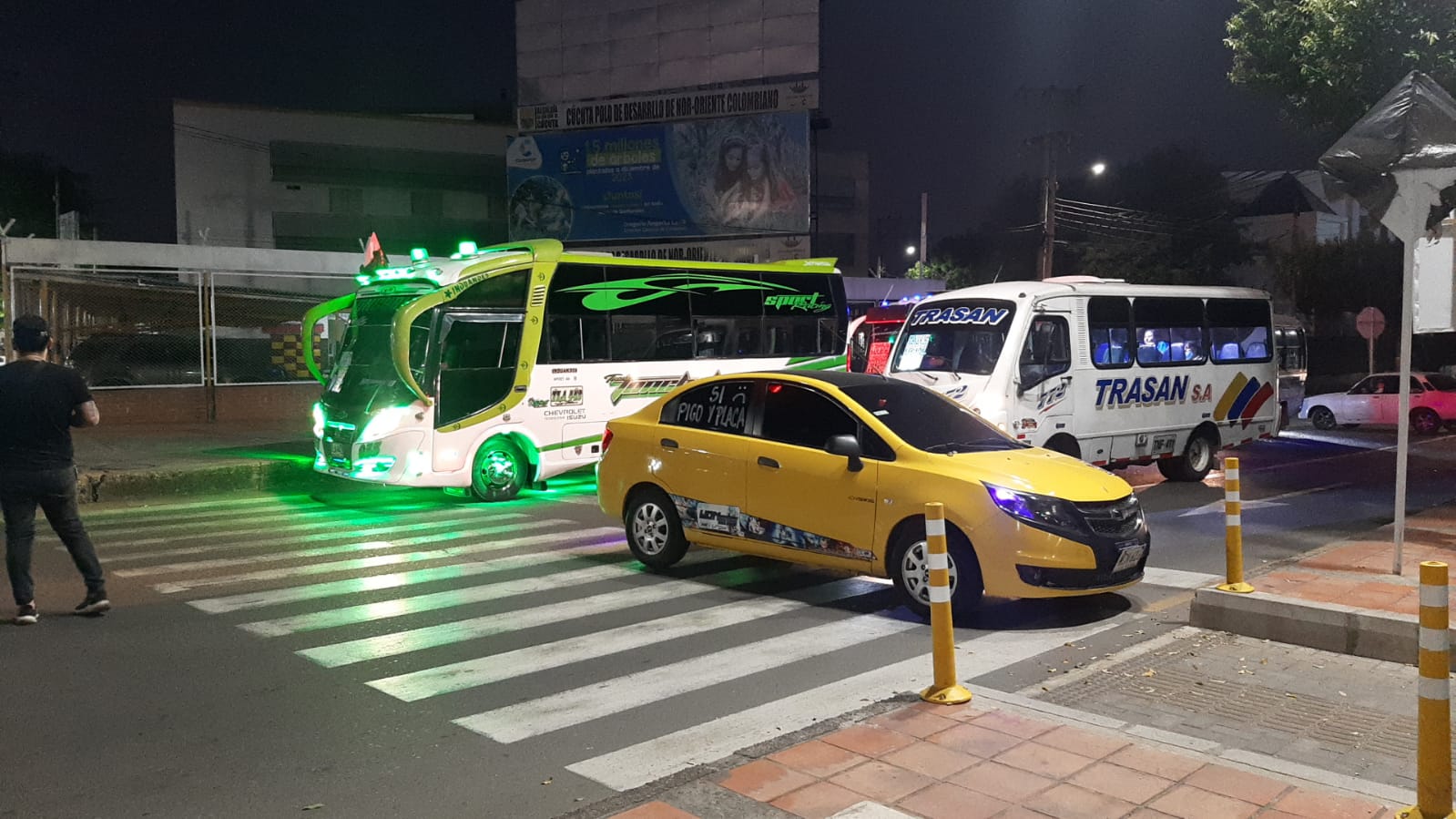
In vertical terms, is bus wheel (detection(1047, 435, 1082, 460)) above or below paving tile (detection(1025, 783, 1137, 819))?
above

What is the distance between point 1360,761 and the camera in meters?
5.18

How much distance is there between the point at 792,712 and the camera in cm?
589

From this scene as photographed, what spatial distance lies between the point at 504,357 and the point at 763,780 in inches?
424

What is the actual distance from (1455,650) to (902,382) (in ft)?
14.0

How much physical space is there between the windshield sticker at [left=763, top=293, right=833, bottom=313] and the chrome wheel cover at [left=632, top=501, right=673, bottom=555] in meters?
9.03

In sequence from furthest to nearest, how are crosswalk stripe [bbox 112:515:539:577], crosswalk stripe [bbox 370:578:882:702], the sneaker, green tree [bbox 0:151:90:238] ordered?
green tree [bbox 0:151:90:238]
crosswalk stripe [bbox 112:515:539:577]
the sneaker
crosswalk stripe [bbox 370:578:882:702]

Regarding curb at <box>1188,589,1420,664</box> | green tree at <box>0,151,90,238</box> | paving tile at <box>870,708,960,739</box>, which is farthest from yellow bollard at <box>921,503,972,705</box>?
green tree at <box>0,151,90,238</box>

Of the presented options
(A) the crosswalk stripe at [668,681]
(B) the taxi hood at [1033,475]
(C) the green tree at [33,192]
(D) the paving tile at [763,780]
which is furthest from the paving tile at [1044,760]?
(C) the green tree at [33,192]

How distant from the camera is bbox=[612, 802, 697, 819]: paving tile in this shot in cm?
443

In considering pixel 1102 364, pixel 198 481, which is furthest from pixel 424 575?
pixel 1102 364

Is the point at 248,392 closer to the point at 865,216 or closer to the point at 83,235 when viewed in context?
the point at 83,235

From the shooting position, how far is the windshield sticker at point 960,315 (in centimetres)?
1425

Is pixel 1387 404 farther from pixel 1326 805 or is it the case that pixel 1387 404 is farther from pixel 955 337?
pixel 1326 805

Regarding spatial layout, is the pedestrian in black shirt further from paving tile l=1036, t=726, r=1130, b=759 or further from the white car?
the white car
